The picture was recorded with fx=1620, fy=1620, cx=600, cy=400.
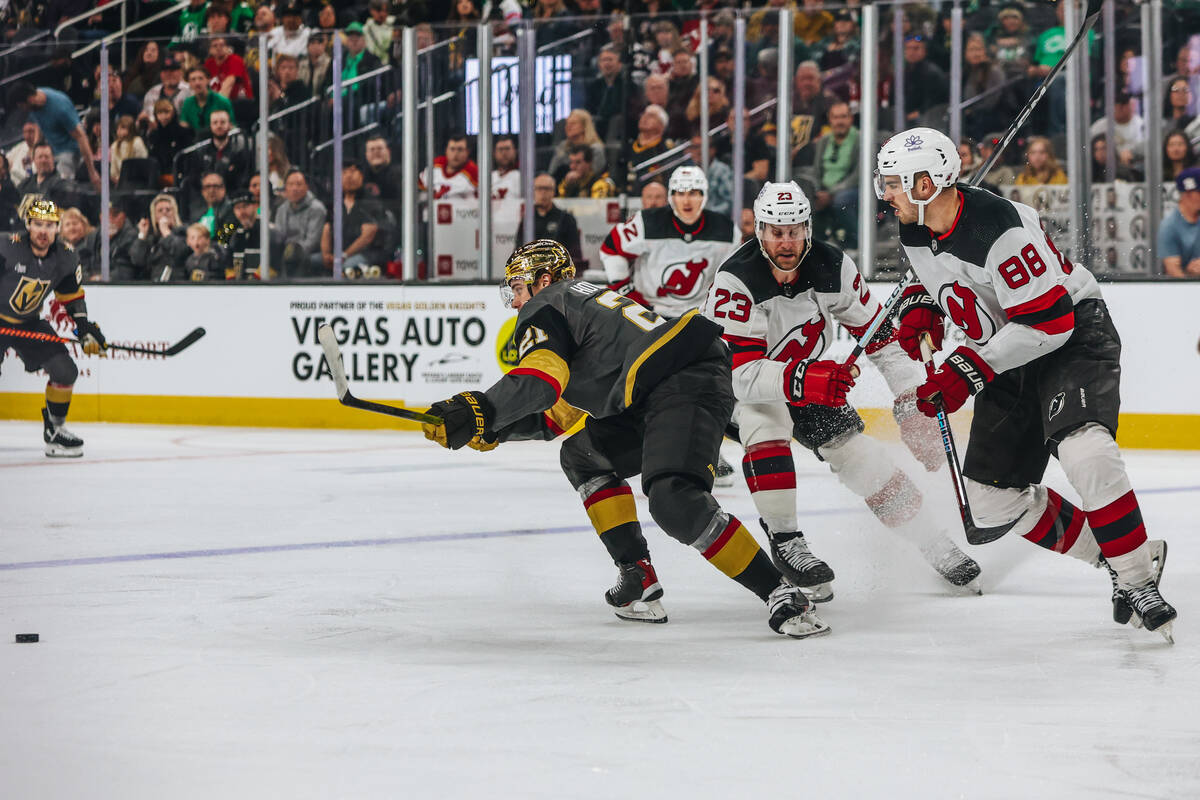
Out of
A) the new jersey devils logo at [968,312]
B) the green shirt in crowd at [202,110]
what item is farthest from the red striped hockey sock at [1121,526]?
the green shirt in crowd at [202,110]

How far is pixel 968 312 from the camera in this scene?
11.5ft

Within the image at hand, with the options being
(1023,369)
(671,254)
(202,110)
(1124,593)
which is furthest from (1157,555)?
(202,110)

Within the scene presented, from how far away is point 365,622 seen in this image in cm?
349

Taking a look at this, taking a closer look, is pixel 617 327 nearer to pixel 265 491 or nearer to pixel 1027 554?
pixel 1027 554

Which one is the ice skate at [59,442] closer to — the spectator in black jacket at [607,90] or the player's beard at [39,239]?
the player's beard at [39,239]

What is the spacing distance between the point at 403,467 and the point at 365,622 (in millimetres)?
3735

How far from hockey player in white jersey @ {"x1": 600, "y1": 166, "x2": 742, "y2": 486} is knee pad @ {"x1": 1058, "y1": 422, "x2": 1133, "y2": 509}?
3214 millimetres

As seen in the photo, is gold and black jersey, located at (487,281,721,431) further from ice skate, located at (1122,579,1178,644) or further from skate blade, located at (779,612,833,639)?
ice skate, located at (1122,579,1178,644)

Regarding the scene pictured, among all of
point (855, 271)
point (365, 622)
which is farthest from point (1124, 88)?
point (365, 622)

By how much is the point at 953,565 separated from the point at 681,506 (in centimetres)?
96

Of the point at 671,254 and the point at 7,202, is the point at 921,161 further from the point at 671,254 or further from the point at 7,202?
the point at 7,202

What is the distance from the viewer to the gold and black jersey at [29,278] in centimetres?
802

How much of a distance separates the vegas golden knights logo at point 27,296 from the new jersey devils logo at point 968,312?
5.75 metres

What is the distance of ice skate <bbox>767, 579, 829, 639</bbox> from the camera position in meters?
3.29
